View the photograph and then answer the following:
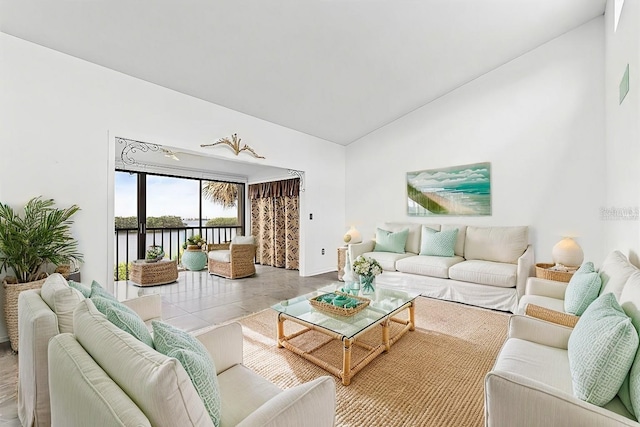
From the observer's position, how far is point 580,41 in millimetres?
3543

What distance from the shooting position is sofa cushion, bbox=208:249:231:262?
5188 millimetres

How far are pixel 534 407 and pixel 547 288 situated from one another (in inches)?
76.4

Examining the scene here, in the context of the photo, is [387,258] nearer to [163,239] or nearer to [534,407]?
[534,407]

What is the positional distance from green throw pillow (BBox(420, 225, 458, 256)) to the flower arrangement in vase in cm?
166

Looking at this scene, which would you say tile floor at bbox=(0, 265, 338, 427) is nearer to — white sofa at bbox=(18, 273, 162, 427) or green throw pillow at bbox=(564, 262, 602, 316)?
white sofa at bbox=(18, 273, 162, 427)

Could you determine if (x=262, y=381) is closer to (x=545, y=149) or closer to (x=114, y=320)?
(x=114, y=320)

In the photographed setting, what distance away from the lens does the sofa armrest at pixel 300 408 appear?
90 cm

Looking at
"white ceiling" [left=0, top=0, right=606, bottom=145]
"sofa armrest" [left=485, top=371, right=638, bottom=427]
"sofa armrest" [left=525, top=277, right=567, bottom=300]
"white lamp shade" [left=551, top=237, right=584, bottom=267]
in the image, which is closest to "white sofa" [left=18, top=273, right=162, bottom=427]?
"sofa armrest" [left=485, top=371, right=638, bottom=427]

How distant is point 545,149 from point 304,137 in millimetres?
3560

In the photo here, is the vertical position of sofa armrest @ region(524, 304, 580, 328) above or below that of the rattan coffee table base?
above

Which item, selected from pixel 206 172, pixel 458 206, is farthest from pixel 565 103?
pixel 206 172

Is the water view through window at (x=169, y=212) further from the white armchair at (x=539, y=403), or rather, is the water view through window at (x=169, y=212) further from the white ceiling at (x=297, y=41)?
the white armchair at (x=539, y=403)

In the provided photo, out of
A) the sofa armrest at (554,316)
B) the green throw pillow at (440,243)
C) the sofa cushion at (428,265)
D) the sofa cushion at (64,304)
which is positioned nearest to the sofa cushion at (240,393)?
the sofa cushion at (64,304)

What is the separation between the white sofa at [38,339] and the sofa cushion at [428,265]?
3537 mm
